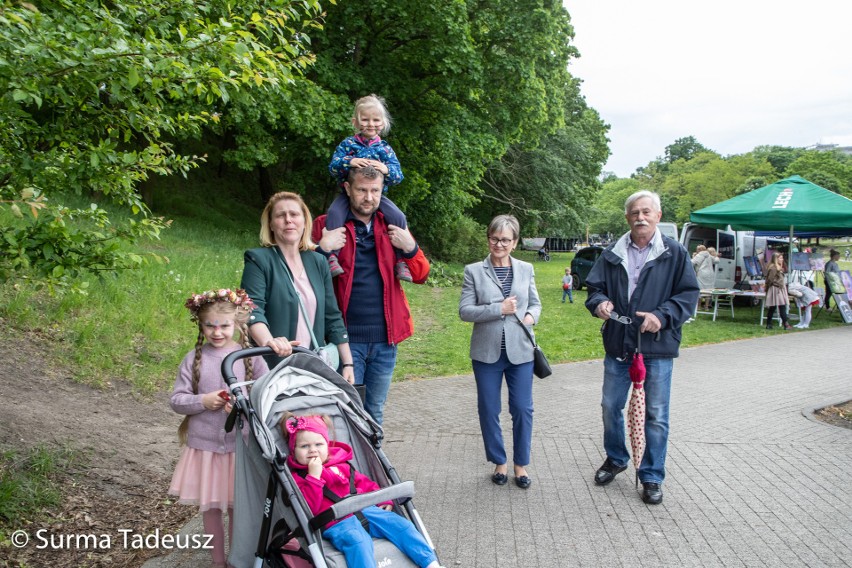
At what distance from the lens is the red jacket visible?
14.8ft

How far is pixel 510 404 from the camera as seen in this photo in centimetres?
516

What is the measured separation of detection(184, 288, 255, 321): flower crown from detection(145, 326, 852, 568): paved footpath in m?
1.55

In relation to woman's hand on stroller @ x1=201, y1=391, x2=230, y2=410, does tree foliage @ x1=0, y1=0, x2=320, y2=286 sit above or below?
above

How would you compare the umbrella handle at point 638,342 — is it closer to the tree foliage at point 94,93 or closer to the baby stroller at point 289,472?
the baby stroller at point 289,472

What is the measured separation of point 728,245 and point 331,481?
63.8ft

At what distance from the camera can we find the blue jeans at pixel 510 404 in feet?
16.7

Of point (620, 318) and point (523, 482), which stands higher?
point (620, 318)

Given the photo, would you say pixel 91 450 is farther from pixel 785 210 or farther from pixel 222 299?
pixel 785 210

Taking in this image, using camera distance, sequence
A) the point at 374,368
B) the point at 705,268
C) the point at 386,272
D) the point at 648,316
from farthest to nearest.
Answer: the point at 705,268 → the point at 648,316 → the point at 374,368 → the point at 386,272

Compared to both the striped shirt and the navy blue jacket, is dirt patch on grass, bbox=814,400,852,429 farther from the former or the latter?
the striped shirt

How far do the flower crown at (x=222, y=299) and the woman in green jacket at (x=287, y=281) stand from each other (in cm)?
13

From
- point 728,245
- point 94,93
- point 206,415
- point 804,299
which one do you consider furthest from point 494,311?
point 728,245

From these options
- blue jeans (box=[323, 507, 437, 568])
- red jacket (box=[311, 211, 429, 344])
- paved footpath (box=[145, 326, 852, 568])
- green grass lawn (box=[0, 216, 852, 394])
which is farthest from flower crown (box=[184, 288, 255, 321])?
paved footpath (box=[145, 326, 852, 568])

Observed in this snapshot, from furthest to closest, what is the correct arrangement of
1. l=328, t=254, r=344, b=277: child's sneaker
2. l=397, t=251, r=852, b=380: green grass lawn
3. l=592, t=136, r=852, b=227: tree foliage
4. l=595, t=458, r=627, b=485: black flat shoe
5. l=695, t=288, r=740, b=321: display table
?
l=592, t=136, r=852, b=227: tree foliage < l=695, t=288, r=740, b=321: display table < l=397, t=251, r=852, b=380: green grass lawn < l=595, t=458, r=627, b=485: black flat shoe < l=328, t=254, r=344, b=277: child's sneaker
